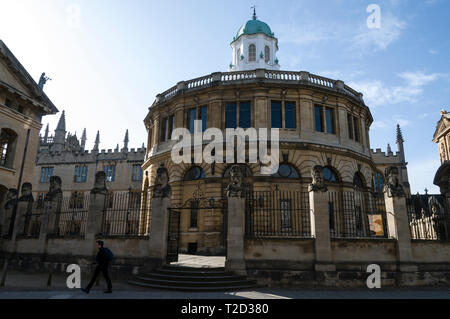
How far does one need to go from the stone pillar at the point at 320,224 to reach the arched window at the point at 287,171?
9.01m

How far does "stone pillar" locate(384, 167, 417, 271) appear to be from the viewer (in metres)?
13.0

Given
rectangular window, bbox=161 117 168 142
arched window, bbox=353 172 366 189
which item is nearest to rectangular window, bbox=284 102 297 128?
arched window, bbox=353 172 366 189

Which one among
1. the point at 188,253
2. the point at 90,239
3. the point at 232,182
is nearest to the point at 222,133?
the point at 188,253

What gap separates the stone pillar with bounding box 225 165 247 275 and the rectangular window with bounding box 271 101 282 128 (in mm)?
11345

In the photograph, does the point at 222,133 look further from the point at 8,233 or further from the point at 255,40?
the point at 255,40

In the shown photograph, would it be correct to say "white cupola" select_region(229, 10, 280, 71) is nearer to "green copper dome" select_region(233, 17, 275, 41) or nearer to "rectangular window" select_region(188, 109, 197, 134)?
"green copper dome" select_region(233, 17, 275, 41)

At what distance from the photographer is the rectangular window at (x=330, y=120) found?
25.2 m

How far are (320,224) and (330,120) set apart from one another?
14.7m

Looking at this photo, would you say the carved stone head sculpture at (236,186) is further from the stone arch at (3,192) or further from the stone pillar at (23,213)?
the stone arch at (3,192)

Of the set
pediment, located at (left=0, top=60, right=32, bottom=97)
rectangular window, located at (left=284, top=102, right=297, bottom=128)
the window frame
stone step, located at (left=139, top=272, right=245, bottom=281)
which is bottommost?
stone step, located at (left=139, top=272, right=245, bottom=281)

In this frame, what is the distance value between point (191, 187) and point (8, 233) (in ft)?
39.5

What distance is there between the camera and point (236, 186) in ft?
44.4

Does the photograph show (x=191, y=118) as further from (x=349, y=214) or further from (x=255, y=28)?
(x=255, y=28)

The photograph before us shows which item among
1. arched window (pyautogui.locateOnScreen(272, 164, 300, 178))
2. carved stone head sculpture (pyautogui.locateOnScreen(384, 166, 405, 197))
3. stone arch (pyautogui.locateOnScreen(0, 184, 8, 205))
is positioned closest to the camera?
carved stone head sculpture (pyautogui.locateOnScreen(384, 166, 405, 197))
